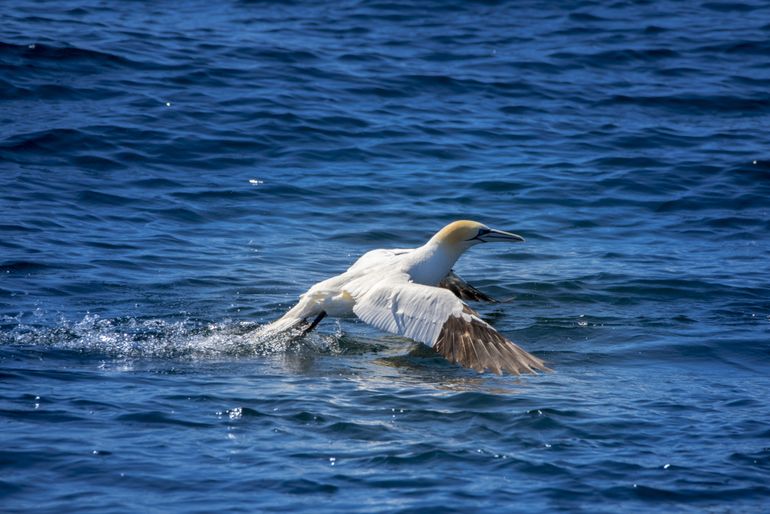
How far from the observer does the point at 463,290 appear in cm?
1091

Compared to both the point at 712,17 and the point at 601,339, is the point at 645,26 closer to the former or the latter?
the point at 712,17

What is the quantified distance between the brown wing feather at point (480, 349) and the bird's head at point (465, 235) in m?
1.50

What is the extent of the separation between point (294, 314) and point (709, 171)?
7305mm

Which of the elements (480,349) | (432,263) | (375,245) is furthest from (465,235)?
(375,245)

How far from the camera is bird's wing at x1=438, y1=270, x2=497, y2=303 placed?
35.7ft

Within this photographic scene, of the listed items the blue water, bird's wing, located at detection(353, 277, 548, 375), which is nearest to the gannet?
bird's wing, located at detection(353, 277, 548, 375)

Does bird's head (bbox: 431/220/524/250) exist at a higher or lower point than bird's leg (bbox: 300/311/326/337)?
higher

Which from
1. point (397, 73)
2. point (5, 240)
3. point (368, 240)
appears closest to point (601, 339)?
point (368, 240)

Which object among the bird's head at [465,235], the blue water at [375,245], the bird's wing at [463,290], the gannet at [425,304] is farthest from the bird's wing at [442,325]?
the bird's wing at [463,290]

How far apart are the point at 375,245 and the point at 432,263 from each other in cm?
242

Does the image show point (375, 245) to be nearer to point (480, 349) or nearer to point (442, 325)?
point (442, 325)

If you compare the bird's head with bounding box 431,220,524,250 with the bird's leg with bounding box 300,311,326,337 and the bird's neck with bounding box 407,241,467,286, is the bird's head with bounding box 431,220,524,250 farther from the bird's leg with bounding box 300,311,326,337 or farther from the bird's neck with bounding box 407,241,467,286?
the bird's leg with bounding box 300,311,326,337

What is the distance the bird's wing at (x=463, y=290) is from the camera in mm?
10883

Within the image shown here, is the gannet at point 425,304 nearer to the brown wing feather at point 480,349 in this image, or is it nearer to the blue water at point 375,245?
the brown wing feather at point 480,349
